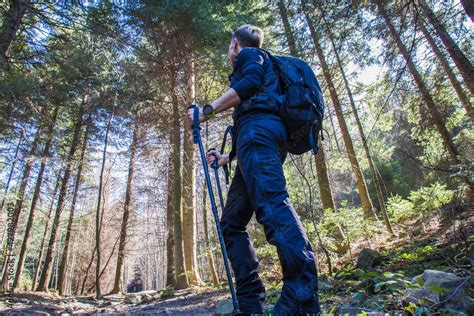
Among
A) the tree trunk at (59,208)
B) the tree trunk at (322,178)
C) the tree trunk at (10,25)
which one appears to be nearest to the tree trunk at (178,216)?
the tree trunk at (322,178)

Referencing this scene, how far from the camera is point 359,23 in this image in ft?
17.9

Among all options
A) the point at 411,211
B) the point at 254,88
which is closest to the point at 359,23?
the point at 254,88

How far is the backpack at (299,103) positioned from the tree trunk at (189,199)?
7.26 metres

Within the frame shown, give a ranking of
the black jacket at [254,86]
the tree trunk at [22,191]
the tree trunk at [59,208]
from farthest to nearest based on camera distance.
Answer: the tree trunk at [59,208] < the tree trunk at [22,191] < the black jacket at [254,86]

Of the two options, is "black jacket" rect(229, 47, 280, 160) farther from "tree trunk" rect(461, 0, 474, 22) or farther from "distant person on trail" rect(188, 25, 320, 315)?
"tree trunk" rect(461, 0, 474, 22)

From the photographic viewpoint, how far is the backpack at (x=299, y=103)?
203cm

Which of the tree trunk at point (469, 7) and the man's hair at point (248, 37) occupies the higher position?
the tree trunk at point (469, 7)

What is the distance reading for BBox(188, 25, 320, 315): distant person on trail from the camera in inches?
64.2

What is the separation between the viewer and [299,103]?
2.02 m

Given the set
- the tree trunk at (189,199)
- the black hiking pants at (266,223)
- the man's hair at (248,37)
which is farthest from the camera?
the tree trunk at (189,199)

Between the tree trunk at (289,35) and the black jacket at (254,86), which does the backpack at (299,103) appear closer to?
the black jacket at (254,86)

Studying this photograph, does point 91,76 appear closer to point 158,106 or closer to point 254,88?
point 158,106

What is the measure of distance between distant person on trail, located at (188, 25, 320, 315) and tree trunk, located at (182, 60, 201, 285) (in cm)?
728

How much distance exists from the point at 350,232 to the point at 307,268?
5.96 metres
